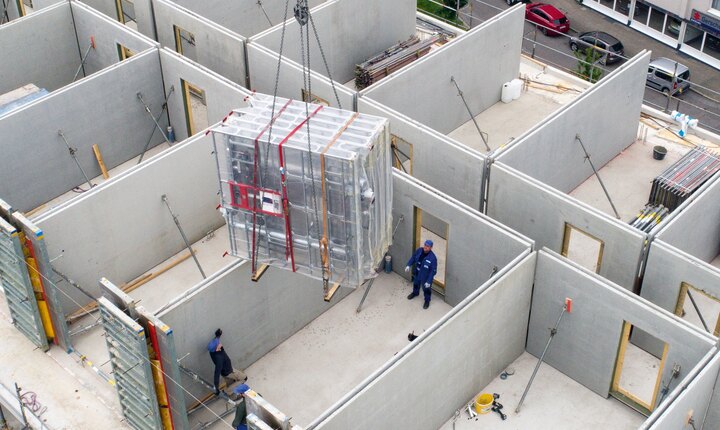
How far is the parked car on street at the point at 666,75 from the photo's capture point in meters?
32.3

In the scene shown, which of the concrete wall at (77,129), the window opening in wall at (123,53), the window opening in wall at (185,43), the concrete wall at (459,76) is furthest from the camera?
the window opening in wall at (185,43)

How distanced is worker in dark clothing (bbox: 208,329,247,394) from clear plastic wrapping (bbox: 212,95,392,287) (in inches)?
66.5

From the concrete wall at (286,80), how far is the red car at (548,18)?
595 inches

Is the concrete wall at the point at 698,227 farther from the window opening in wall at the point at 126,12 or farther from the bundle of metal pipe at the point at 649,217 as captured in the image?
the window opening in wall at the point at 126,12

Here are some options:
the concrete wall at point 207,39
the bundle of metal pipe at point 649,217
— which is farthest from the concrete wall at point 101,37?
the bundle of metal pipe at point 649,217

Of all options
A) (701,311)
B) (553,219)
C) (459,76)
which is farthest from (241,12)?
(701,311)

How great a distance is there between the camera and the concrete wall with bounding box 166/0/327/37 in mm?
28084

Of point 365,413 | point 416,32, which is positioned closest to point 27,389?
point 365,413

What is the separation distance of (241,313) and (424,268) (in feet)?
13.0

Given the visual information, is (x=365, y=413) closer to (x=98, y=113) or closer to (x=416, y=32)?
(x=98, y=113)

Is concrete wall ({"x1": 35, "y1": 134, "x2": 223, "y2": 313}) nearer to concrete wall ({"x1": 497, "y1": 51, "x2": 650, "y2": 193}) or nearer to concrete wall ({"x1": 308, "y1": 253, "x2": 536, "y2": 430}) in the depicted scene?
concrete wall ({"x1": 497, "y1": 51, "x2": 650, "y2": 193})

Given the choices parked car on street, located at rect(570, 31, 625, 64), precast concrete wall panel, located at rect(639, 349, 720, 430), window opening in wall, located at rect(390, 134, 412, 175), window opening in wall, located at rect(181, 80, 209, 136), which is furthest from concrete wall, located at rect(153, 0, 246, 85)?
parked car on street, located at rect(570, 31, 625, 64)

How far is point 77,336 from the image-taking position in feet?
65.1

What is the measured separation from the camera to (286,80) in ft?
77.8
